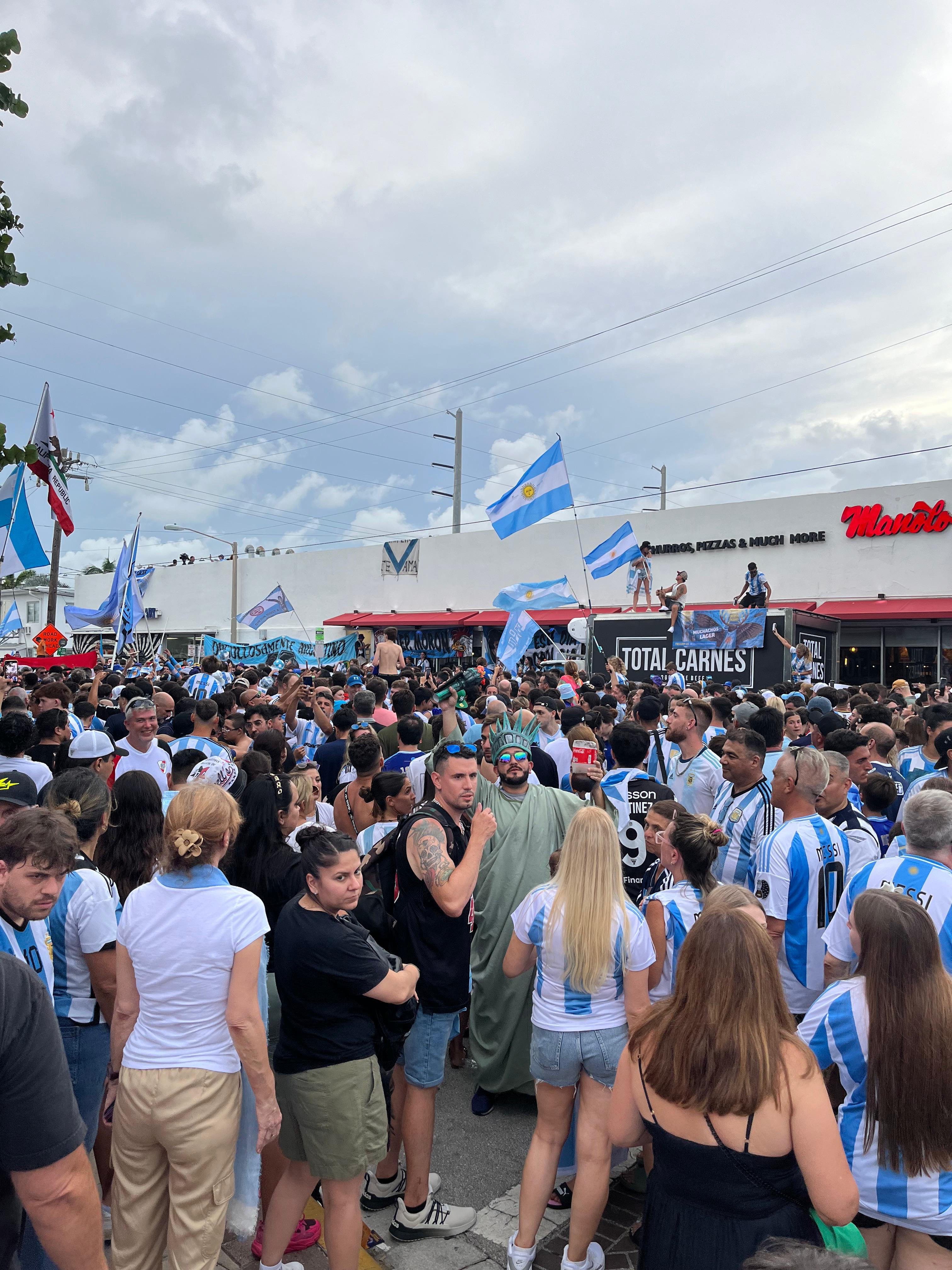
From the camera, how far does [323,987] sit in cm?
303

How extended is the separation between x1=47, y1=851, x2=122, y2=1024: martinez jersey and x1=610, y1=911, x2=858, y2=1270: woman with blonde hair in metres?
2.09

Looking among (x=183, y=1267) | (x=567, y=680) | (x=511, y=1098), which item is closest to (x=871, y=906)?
(x=183, y=1267)

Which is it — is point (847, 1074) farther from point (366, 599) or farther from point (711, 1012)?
point (366, 599)

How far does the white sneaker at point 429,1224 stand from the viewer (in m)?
3.47

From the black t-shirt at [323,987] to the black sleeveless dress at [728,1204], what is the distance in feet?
4.02

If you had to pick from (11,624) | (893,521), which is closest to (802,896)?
(893,521)

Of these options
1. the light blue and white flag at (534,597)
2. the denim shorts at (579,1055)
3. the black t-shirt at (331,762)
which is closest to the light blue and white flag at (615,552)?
the light blue and white flag at (534,597)

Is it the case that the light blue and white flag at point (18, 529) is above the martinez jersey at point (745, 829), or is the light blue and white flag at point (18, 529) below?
above

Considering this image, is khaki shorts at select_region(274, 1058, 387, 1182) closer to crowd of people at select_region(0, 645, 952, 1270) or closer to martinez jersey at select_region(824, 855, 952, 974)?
crowd of people at select_region(0, 645, 952, 1270)

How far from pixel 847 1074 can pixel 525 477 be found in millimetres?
12587

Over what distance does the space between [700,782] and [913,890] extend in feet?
9.73

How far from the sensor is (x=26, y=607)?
61219 millimetres

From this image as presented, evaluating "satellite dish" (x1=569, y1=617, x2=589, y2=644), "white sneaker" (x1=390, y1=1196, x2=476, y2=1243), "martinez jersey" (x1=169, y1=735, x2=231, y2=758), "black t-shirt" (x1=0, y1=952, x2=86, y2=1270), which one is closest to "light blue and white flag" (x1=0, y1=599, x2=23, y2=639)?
"satellite dish" (x1=569, y1=617, x2=589, y2=644)

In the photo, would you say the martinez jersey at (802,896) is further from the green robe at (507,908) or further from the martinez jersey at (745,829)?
the green robe at (507,908)
